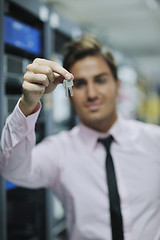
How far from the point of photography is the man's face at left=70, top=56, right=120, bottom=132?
4.50ft

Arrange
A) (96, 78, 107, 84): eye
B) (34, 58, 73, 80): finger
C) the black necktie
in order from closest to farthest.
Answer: (34, 58, 73, 80): finger
the black necktie
(96, 78, 107, 84): eye

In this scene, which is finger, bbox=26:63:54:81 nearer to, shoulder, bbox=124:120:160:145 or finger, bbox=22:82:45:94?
finger, bbox=22:82:45:94

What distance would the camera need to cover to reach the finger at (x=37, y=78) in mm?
857

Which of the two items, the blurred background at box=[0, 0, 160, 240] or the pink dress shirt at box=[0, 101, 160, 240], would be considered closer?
the pink dress shirt at box=[0, 101, 160, 240]

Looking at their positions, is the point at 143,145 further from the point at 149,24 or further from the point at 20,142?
the point at 149,24

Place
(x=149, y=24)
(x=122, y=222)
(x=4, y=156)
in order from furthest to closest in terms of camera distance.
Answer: (x=149, y=24)
(x=122, y=222)
(x=4, y=156)

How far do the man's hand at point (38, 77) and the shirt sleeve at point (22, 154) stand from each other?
0.07m

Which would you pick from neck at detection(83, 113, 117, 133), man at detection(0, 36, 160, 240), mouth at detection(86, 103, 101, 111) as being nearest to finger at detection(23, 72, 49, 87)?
man at detection(0, 36, 160, 240)

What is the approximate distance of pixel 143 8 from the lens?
3.37 metres

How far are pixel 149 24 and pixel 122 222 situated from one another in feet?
11.7

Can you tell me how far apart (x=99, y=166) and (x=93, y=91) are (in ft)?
1.27

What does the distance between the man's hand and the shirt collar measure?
62 centimetres

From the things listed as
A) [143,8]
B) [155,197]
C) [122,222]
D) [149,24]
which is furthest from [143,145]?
[149,24]

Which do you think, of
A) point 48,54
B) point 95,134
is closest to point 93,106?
point 95,134
